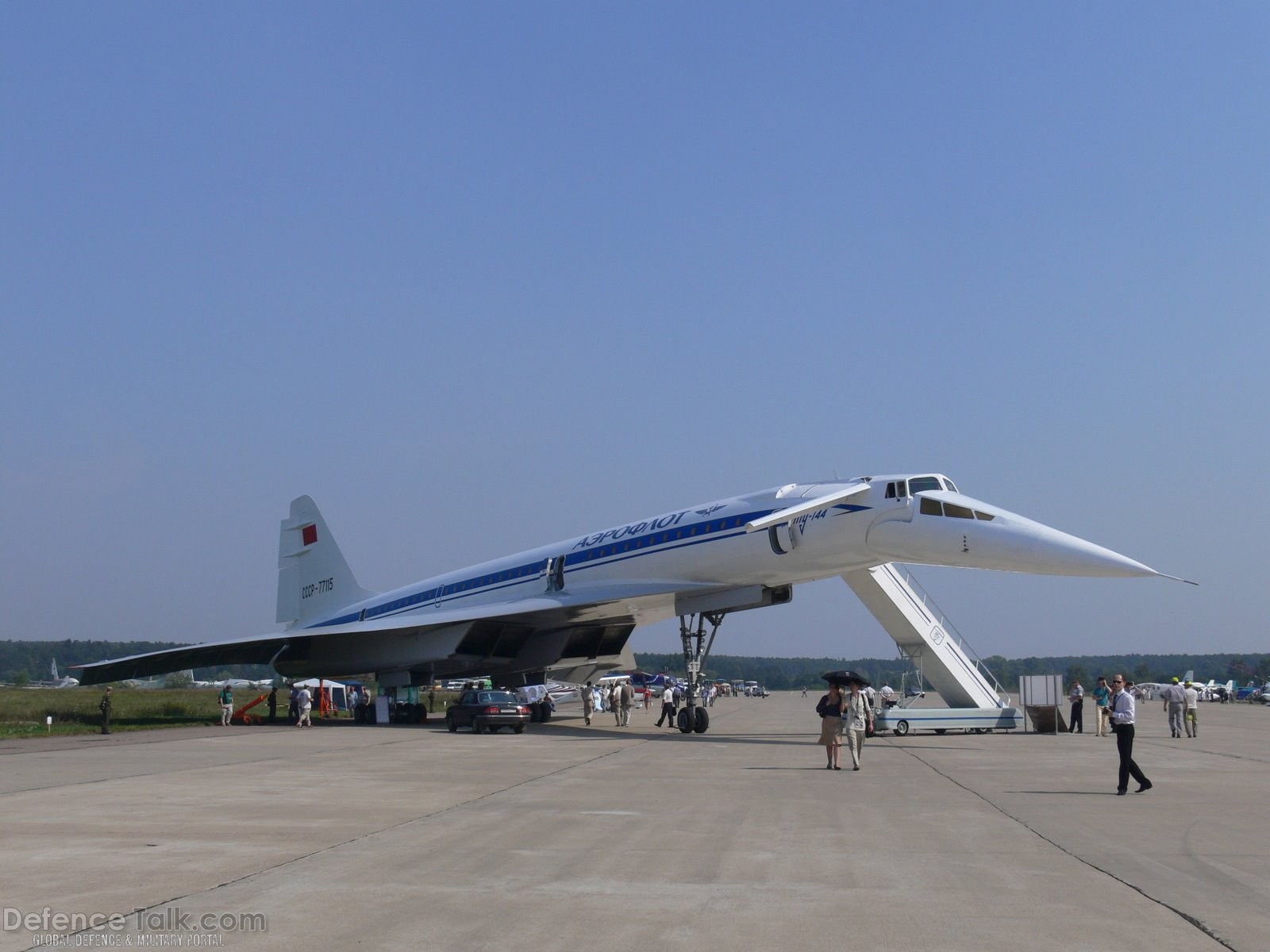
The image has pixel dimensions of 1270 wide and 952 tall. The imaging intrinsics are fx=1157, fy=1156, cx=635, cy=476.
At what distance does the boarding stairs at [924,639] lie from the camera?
23.2m

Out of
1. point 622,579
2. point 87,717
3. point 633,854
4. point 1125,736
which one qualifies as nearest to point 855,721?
point 1125,736

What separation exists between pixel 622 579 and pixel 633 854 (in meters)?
15.3

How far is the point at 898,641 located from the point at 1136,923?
18.2m

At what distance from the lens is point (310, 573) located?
1344 inches

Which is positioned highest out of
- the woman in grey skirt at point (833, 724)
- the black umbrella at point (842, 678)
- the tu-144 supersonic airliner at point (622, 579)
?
the tu-144 supersonic airliner at point (622, 579)

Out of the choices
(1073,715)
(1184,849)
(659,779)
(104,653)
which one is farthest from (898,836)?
(104,653)

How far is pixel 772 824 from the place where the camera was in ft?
29.9

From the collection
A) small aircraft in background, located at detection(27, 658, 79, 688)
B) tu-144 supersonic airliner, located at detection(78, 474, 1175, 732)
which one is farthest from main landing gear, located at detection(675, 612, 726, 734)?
small aircraft in background, located at detection(27, 658, 79, 688)

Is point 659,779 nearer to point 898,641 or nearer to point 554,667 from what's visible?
point 898,641

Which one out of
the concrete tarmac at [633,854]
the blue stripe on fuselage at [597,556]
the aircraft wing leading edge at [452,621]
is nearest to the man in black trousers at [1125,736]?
the concrete tarmac at [633,854]

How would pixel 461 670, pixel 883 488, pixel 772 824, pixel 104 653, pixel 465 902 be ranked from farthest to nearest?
pixel 104 653 < pixel 461 670 < pixel 883 488 < pixel 772 824 < pixel 465 902

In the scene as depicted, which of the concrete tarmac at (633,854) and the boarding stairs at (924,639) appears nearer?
the concrete tarmac at (633,854)

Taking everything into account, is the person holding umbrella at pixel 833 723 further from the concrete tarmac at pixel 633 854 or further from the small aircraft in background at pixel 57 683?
the small aircraft in background at pixel 57 683

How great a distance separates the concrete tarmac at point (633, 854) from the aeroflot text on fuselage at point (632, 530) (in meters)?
7.40
